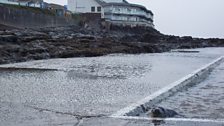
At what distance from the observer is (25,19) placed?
49969mm

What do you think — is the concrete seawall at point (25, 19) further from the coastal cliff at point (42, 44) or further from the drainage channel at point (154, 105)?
the drainage channel at point (154, 105)

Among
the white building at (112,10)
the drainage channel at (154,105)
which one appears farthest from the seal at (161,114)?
the white building at (112,10)

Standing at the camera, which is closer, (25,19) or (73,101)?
(73,101)

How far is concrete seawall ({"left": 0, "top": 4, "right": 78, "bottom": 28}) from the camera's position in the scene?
143 feet

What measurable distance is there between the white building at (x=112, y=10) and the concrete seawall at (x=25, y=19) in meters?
24.4

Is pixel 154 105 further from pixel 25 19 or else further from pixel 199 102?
pixel 25 19

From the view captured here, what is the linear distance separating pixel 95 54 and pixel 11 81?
18656 mm

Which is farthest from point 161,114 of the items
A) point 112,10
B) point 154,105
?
point 112,10

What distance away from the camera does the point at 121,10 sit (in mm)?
95312

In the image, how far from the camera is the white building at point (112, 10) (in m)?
91.6

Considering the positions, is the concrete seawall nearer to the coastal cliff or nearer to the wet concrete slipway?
the coastal cliff

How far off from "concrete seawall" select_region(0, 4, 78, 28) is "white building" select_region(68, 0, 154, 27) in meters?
24.4

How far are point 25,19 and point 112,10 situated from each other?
4426 centimetres

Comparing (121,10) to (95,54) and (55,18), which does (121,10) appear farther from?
(95,54)
